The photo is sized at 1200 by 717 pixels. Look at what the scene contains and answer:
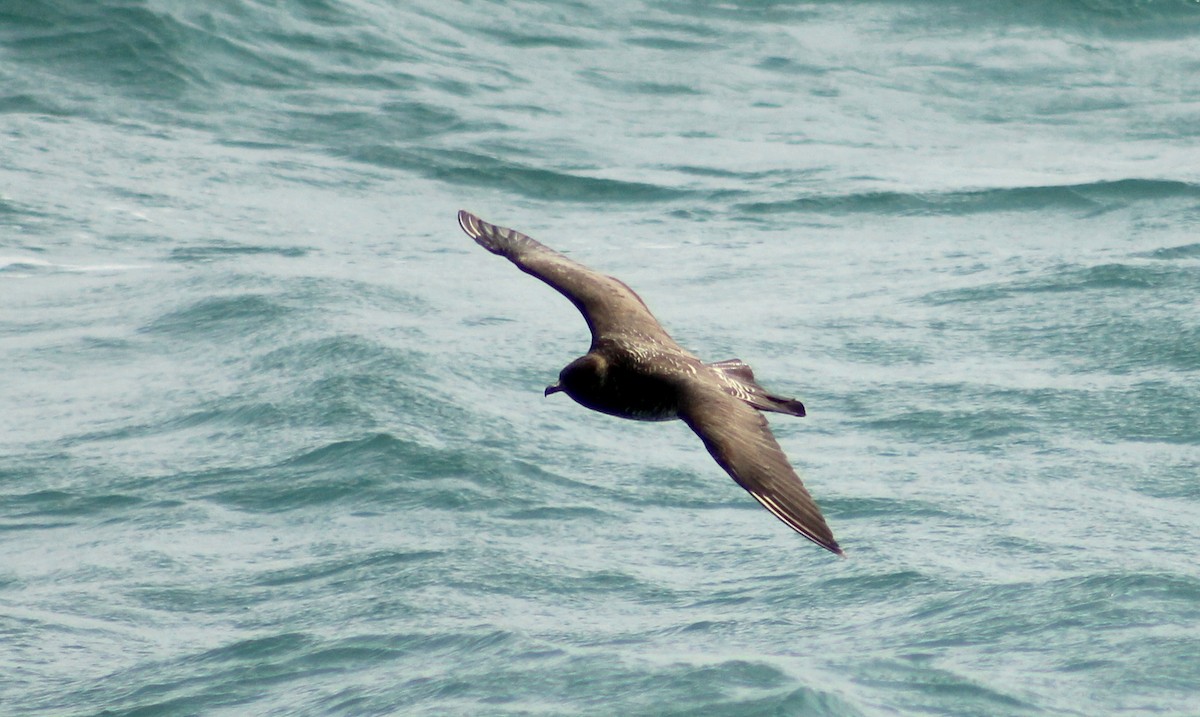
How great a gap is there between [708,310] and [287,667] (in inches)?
227

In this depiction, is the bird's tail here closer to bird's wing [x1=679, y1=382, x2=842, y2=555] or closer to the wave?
bird's wing [x1=679, y1=382, x2=842, y2=555]

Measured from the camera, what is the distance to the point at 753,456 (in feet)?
18.4

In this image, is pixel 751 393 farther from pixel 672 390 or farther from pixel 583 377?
pixel 583 377

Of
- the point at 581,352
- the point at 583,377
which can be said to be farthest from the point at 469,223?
the point at 581,352

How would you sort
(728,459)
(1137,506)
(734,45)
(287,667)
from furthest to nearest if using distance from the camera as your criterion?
1. (734,45)
2. (1137,506)
3. (287,667)
4. (728,459)

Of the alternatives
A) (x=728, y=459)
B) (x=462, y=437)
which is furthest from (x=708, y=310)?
(x=728, y=459)

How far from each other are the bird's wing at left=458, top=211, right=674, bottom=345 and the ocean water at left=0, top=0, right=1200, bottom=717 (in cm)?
185

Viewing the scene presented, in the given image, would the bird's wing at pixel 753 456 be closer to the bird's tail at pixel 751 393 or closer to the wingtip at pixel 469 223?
the bird's tail at pixel 751 393

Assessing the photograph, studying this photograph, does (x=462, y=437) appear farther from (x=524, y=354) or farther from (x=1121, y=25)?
(x=1121, y=25)

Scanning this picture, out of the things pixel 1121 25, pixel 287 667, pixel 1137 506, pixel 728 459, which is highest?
pixel 1121 25

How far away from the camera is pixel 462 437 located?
1163 centimetres

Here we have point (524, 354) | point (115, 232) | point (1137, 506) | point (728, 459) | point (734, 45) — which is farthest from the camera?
point (734, 45)

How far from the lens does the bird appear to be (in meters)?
5.45

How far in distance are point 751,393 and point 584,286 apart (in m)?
1.28
